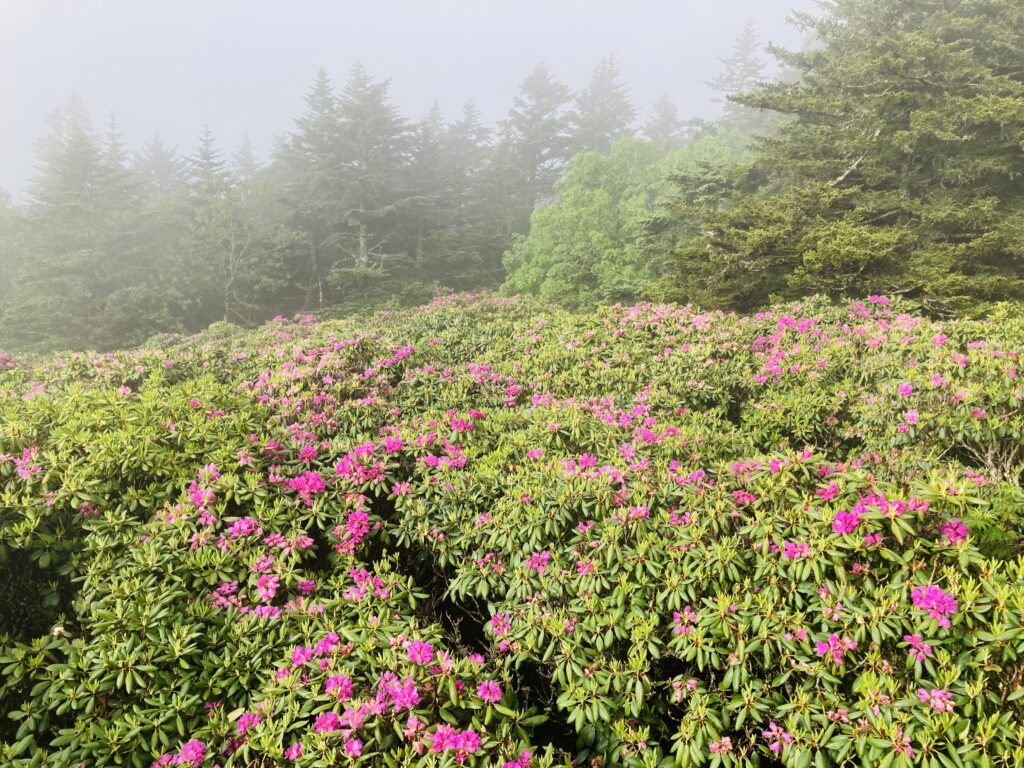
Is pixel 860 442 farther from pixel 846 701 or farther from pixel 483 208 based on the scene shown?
pixel 483 208

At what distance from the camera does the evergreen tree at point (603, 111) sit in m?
40.8

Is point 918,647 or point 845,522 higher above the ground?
point 845,522

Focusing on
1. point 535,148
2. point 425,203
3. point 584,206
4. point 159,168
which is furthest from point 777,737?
point 159,168

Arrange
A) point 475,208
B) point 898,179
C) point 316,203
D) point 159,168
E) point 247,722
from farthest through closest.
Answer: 1. point 159,168
2. point 475,208
3. point 316,203
4. point 898,179
5. point 247,722

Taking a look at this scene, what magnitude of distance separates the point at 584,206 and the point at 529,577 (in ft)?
61.8

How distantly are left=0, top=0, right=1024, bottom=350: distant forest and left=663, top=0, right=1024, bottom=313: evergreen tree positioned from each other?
0.18 feet

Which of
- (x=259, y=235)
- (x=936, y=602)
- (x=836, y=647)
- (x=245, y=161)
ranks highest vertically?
(x=245, y=161)

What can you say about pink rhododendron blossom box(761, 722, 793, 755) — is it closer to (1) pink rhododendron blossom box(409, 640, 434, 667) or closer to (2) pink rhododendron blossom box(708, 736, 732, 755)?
(2) pink rhododendron blossom box(708, 736, 732, 755)

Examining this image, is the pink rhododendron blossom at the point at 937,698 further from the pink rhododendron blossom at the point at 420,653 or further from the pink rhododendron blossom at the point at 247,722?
the pink rhododendron blossom at the point at 247,722

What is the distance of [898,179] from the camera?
12547 mm

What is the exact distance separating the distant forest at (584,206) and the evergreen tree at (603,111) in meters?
0.28

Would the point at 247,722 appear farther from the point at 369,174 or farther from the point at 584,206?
the point at 369,174

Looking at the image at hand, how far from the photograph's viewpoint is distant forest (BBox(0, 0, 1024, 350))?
10.8 m

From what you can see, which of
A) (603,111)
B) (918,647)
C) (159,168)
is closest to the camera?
(918,647)
